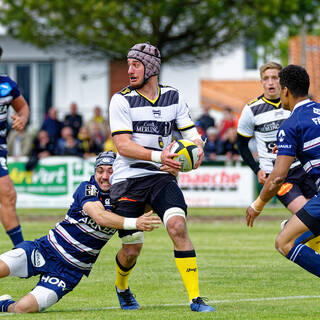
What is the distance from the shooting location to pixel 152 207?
28.5 feet

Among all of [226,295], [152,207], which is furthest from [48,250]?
[226,295]

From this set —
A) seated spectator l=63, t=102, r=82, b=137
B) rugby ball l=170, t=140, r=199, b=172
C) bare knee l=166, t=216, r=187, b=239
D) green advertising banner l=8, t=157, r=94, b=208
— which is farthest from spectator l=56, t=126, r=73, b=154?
bare knee l=166, t=216, r=187, b=239

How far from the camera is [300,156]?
8.19 m

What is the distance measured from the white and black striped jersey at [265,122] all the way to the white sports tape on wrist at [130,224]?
10.9ft

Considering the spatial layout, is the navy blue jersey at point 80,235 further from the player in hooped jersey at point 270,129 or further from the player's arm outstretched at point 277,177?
the player in hooped jersey at point 270,129

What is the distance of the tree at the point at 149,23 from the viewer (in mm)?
25656

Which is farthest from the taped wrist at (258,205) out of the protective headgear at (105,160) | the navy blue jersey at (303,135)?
the protective headgear at (105,160)

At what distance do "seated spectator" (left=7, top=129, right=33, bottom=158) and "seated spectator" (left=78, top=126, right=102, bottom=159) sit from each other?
1399 millimetres

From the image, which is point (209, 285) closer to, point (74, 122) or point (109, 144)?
point (109, 144)

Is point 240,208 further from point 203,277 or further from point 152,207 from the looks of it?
point 152,207

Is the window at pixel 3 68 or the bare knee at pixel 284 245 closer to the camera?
the bare knee at pixel 284 245

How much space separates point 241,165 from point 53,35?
881cm

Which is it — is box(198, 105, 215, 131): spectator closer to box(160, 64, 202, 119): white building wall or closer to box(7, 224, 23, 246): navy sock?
box(160, 64, 202, 119): white building wall

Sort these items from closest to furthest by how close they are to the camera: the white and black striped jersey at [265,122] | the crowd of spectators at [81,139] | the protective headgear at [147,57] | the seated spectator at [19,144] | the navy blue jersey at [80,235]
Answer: the navy blue jersey at [80,235], the protective headgear at [147,57], the white and black striped jersey at [265,122], the crowd of spectators at [81,139], the seated spectator at [19,144]
